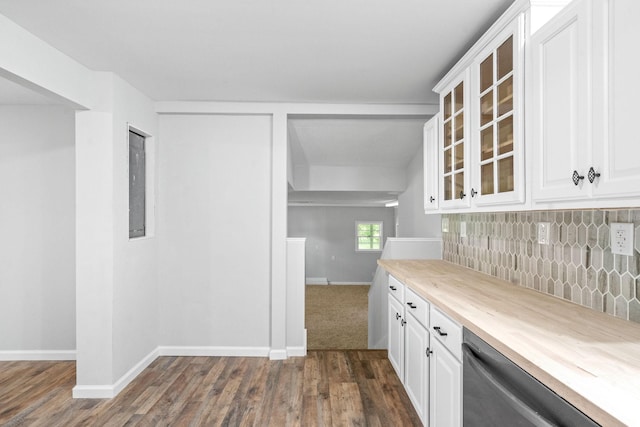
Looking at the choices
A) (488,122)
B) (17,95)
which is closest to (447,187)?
(488,122)

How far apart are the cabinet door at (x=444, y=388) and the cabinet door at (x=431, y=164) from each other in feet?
4.34

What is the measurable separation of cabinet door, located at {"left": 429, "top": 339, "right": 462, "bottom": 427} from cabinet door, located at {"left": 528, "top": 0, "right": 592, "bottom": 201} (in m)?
0.85

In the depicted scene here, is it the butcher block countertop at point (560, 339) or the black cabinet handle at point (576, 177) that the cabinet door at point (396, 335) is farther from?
the black cabinet handle at point (576, 177)

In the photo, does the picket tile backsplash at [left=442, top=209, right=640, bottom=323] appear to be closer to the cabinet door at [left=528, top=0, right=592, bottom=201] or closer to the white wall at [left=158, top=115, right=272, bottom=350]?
the cabinet door at [left=528, top=0, right=592, bottom=201]

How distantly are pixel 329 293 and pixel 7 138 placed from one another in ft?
22.2

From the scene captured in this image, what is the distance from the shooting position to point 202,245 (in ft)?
12.5

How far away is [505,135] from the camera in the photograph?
1969 millimetres

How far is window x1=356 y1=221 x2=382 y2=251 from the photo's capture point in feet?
35.0

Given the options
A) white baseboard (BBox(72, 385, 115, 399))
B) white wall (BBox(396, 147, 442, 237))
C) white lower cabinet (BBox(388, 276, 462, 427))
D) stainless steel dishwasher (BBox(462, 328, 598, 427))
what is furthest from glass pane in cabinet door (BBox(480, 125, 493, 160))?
white baseboard (BBox(72, 385, 115, 399))

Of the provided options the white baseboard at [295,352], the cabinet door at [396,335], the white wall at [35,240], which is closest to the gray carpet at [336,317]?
the white baseboard at [295,352]

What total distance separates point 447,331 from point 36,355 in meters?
3.74

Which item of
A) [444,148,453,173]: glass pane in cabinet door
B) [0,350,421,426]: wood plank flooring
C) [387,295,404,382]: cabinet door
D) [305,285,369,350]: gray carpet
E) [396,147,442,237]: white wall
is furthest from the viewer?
[305,285,369,350]: gray carpet

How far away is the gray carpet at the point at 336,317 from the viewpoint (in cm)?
539

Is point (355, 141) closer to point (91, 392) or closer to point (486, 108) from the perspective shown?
point (486, 108)
